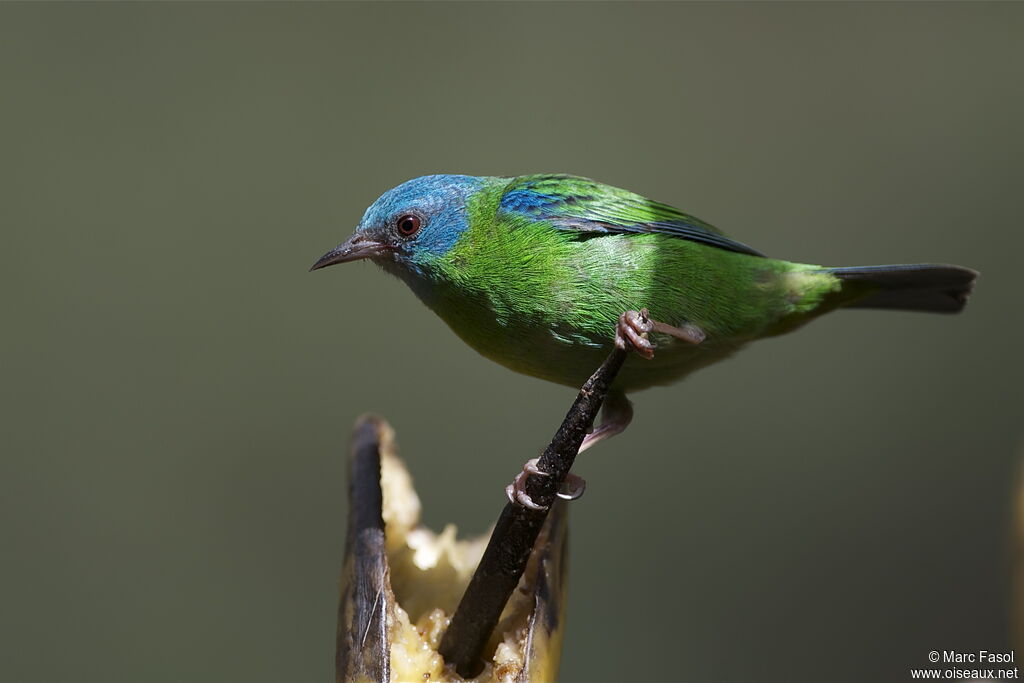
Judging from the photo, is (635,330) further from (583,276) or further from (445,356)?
(445,356)

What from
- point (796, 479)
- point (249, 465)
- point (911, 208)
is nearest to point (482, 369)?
point (249, 465)

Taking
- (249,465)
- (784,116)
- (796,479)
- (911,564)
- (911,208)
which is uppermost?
(784,116)

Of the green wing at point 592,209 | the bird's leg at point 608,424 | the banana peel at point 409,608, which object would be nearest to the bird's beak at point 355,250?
the green wing at point 592,209

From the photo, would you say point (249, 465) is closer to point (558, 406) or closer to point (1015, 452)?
point (558, 406)

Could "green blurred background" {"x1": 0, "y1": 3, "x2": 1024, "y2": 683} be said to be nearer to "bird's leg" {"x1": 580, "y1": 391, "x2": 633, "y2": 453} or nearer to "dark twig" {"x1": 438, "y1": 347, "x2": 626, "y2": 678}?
"bird's leg" {"x1": 580, "y1": 391, "x2": 633, "y2": 453}

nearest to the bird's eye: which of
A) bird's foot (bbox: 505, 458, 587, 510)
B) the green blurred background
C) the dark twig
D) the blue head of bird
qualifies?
the blue head of bird

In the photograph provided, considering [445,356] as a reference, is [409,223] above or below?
above

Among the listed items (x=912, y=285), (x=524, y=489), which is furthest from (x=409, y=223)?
(x=912, y=285)
